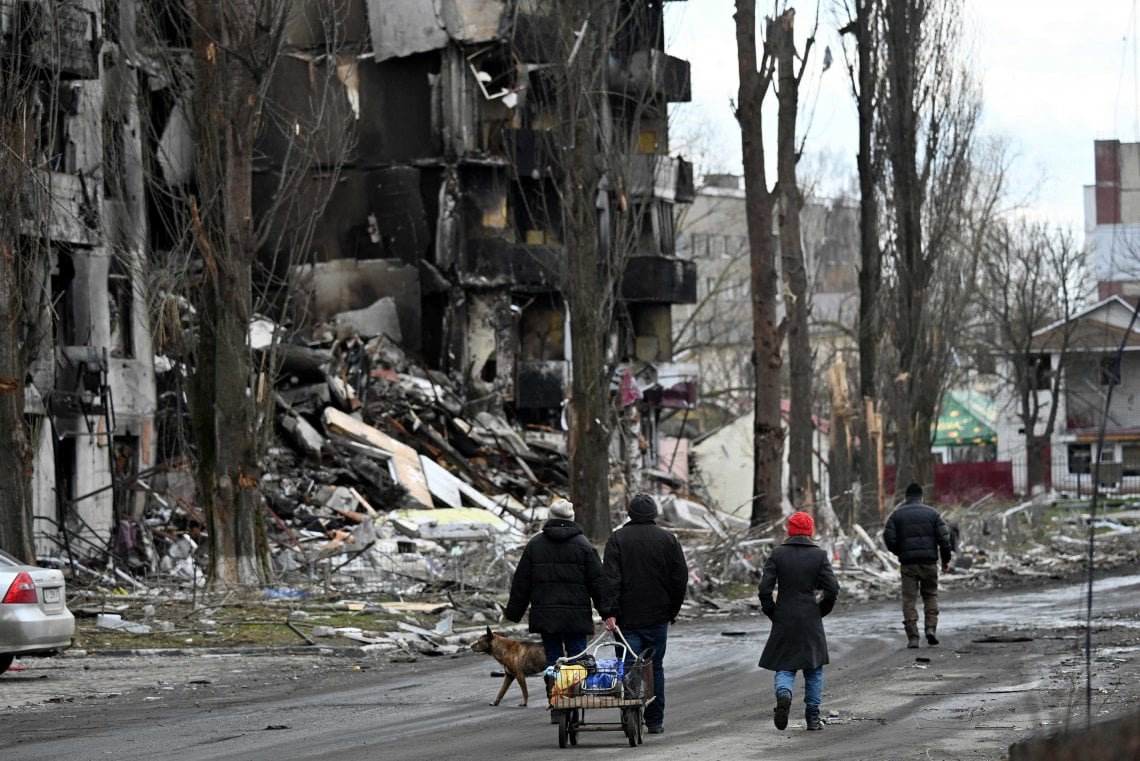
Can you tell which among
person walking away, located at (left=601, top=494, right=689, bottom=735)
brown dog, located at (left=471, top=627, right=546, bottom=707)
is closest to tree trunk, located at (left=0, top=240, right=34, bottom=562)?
brown dog, located at (left=471, top=627, right=546, bottom=707)

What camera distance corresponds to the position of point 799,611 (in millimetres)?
12117

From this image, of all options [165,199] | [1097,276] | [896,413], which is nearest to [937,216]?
[896,413]

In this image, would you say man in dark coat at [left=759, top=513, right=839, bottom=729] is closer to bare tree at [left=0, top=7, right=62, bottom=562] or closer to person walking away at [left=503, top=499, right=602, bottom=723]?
person walking away at [left=503, top=499, right=602, bottom=723]

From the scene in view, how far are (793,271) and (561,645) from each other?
1992cm

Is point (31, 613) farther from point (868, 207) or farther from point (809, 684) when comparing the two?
point (868, 207)

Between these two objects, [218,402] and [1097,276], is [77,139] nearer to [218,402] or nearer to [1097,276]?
[218,402]

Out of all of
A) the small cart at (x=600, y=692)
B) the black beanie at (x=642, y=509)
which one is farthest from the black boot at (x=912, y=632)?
the small cart at (x=600, y=692)

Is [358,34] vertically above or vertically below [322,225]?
above

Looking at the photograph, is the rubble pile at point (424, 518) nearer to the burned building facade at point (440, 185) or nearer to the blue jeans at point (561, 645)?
the burned building facade at point (440, 185)

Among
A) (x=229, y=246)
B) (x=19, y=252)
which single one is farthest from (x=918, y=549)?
(x=19, y=252)

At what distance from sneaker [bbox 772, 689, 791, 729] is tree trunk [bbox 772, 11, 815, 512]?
1878cm

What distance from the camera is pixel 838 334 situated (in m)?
109

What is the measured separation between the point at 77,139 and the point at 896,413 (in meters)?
19.3

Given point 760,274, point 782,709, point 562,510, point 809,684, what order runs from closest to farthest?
point 782,709, point 809,684, point 562,510, point 760,274
